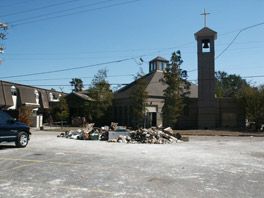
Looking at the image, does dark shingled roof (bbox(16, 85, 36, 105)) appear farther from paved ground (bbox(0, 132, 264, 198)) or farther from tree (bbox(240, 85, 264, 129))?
paved ground (bbox(0, 132, 264, 198))

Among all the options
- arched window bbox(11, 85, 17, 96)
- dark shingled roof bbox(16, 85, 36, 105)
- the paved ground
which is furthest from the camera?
dark shingled roof bbox(16, 85, 36, 105)

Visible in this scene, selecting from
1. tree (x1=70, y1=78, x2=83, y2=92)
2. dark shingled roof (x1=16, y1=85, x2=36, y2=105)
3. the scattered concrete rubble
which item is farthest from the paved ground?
tree (x1=70, y1=78, x2=83, y2=92)

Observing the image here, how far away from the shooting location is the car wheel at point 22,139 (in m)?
18.8

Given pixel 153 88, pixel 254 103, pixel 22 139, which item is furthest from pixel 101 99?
pixel 22 139

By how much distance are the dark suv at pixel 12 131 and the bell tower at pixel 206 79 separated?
28255mm

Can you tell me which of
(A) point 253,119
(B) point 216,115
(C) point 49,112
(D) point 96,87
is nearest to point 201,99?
(B) point 216,115

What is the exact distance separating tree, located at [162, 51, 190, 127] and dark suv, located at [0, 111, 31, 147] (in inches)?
942

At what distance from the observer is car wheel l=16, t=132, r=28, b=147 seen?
1878cm

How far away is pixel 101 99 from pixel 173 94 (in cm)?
1221

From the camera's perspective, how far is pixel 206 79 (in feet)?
144

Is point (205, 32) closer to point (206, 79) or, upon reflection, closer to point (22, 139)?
point (206, 79)

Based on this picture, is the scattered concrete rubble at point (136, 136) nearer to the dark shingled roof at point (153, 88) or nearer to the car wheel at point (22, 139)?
the car wheel at point (22, 139)

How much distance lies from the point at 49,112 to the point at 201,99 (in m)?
26.1

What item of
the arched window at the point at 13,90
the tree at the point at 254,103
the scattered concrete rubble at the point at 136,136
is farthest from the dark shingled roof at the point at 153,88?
the scattered concrete rubble at the point at 136,136
